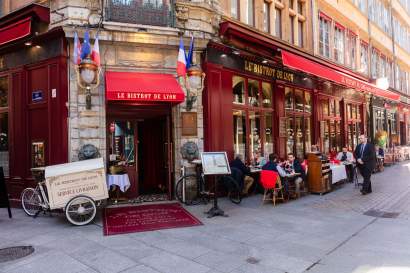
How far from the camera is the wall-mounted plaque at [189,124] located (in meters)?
9.49

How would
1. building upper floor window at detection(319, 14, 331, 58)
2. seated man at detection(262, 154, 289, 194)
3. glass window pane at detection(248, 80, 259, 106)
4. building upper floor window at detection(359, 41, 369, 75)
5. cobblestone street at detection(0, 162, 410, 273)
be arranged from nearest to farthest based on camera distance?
cobblestone street at detection(0, 162, 410, 273) < seated man at detection(262, 154, 289, 194) < glass window pane at detection(248, 80, 259, 106) < building upper floor window at detection(319, 14, 331, 58) < building upper floor window at detection(359, 41, 369, 75)

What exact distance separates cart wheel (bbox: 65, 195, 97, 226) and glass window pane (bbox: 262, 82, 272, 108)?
7.17 m

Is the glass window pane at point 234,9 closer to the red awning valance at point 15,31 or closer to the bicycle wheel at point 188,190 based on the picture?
the bicycle wheel at point 188,190

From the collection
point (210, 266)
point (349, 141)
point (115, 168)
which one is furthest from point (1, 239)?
point (349, 141)

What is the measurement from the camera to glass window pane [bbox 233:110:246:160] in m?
11.1

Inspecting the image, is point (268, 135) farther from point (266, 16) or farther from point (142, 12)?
point (142, 12)

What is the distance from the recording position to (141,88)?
333 inches

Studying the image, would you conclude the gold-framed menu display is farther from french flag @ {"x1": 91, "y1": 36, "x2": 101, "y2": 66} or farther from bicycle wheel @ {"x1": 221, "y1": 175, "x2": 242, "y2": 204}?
french flag @ {"x1": 91, "y1": 36, "x2": 101, "y2": 66}

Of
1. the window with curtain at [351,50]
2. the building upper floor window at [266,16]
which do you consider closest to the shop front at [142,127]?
the building upper floor window at [266,16]

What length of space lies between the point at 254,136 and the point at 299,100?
11.7 ft

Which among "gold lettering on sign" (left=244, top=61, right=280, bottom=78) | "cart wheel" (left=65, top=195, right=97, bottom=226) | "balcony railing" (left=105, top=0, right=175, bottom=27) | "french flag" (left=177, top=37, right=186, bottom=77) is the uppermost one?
"balcony railing" (left=105, top=0, right=175, bottom=27)

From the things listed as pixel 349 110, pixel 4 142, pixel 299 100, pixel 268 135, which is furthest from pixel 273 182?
pixel 349 110

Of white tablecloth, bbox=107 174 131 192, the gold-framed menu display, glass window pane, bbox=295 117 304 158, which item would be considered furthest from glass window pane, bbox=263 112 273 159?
white tablecloth, bbox=107 174 131 192

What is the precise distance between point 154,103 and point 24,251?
16.0 ft
